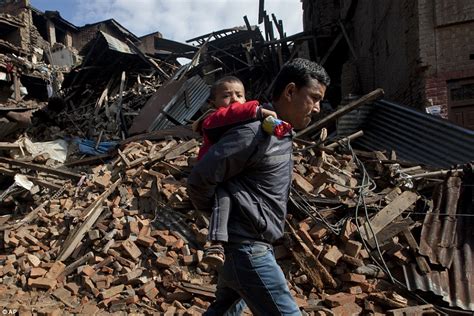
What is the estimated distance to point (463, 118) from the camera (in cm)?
830

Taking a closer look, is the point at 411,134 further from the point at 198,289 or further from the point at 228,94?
the point at 228,94

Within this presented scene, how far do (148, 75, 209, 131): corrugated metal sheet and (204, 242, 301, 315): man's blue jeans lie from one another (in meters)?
9.90

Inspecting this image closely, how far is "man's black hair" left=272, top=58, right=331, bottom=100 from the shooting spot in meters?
1.96

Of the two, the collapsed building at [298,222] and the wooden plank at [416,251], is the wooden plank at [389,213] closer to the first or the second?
the collapsed building at [298,222]

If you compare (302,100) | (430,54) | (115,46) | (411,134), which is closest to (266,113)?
(302,100)

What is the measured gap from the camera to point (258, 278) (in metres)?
1.86

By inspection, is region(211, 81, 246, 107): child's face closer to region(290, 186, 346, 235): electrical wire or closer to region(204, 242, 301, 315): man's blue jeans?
region(204, 242, 301, 315): man's blue jeans

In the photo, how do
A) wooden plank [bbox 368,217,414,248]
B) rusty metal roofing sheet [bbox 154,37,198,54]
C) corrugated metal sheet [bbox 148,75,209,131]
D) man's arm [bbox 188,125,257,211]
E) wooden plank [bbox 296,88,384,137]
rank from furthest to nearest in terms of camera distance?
rusty metal roofing sheet [bbox 154,37,198,54], corrugated metal sheet [bbox 148,75,209,131], wooden plank [bbox 296,88,384,137], wooden plank [bbox 368,217,414,248], man's arm [bbox 188,125,257,211]

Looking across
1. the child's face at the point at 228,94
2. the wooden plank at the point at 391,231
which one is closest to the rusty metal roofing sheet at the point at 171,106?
the wooden plank at the point at 391,231

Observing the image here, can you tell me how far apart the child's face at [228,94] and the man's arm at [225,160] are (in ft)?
2.61

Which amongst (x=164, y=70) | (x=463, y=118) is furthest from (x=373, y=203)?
(x=164, y=70)

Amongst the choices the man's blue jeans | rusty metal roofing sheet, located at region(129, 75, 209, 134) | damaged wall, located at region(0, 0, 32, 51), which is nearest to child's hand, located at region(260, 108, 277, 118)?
the man's blue jeans

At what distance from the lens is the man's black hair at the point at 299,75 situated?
6.44ft

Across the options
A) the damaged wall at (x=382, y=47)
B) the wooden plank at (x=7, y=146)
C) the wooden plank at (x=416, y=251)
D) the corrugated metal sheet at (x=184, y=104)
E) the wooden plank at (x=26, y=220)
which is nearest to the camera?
the wooden plank at (x=416, y=251)
